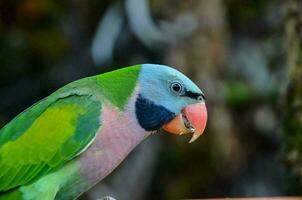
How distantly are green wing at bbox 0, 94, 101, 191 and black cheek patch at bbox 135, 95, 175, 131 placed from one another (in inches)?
4.0

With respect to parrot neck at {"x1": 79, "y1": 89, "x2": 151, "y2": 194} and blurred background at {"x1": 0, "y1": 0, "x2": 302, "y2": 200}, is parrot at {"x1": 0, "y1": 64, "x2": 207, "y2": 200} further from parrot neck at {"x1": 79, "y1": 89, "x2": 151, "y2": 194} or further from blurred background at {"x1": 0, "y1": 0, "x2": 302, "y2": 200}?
blurred background at {"x1": 0, "y1": 0, "x2": 302, "y2": 200}

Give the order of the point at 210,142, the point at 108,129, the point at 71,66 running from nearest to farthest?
the point at 108,129, the point at 210,142, the point at 71,66

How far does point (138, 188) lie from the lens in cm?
438

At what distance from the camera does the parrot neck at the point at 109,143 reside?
2.23 meters

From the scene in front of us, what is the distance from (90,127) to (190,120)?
252 millimetres

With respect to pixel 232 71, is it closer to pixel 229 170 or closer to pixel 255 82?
pixel 255 82

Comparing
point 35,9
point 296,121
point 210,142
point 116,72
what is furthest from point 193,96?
point 35,9

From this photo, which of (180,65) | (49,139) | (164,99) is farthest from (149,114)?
(180,65)

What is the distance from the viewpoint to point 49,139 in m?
2.25

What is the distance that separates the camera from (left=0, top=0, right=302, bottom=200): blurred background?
4293mm

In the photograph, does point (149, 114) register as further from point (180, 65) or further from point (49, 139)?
point (180, 65)

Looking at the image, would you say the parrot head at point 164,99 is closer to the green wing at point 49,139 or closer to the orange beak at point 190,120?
the orange beak at point 190,120

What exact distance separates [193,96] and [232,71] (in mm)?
2507

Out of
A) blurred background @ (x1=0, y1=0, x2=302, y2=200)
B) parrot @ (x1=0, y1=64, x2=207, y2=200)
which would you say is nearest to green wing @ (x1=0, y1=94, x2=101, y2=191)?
parrot @ (x1=0, y1=64, x2=207, y2=200)
